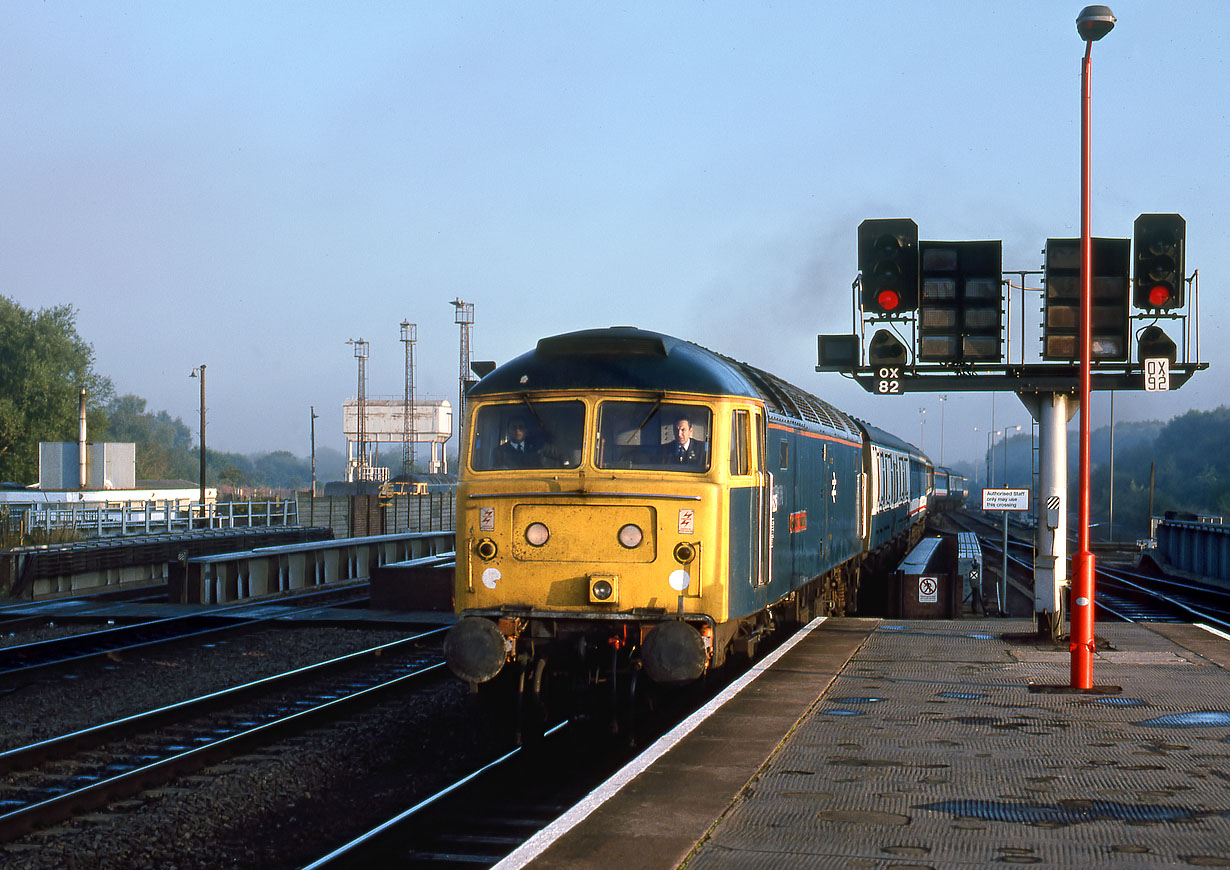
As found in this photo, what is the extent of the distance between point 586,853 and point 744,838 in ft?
2.55

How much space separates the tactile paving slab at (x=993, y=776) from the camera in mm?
5547

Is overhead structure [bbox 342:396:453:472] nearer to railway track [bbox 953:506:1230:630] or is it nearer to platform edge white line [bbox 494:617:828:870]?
railway track [bbox 953:506:1230:630]

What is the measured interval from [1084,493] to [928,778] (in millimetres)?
4319

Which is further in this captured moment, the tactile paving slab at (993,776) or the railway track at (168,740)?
the railway track at (168,740)

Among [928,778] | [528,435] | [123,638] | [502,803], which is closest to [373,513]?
[123,638]

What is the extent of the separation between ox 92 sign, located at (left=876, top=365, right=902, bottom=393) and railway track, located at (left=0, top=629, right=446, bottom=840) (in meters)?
5.95

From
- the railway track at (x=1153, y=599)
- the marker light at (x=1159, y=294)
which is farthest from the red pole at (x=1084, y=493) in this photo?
the railway track at (x=1153, y=599)

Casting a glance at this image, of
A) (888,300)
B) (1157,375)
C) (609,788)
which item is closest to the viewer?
(609,788)

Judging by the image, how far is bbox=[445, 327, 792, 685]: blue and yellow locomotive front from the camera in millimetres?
→ 9594

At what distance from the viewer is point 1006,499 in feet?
60.6

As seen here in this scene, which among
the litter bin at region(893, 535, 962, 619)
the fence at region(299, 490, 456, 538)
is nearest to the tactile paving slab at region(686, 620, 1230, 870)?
the litter bin at region(893, 535, 962, 619)

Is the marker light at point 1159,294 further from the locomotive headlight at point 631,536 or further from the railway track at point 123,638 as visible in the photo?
the railway track at point 123,638

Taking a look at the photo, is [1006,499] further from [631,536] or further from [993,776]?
[993,776]

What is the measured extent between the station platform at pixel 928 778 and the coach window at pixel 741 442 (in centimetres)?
181
